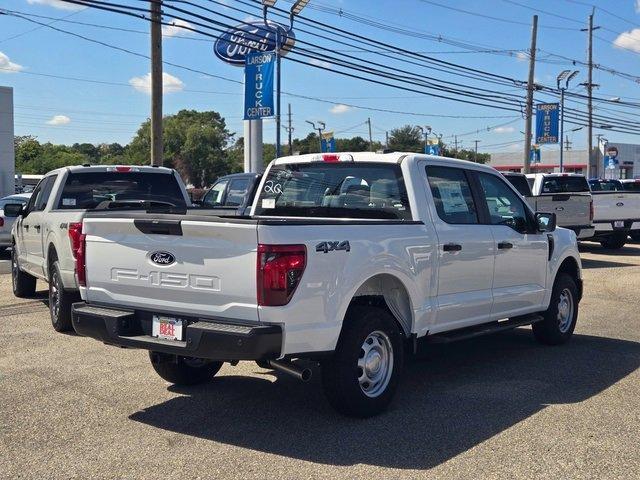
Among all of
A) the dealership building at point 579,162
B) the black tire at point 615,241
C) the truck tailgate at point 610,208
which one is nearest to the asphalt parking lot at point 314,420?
the truck tailgate at point 610,208

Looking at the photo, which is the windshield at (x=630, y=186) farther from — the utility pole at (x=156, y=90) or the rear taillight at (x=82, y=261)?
the rear taillight at (x=82, y=261)

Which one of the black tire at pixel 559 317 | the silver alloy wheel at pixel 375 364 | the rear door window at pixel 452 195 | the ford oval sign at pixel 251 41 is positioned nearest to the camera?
the silver alloy wheel at pixel 375 364

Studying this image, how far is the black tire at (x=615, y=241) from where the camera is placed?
20.6 metres

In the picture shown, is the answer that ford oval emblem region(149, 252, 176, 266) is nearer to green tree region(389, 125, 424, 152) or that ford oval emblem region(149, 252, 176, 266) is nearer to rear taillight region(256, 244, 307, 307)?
rear taillight region(256, 244, 307, 307)

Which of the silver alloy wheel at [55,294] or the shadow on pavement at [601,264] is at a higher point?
the silver alloy wheel at [55,294]

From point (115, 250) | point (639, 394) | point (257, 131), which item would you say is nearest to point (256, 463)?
point (115, 250)

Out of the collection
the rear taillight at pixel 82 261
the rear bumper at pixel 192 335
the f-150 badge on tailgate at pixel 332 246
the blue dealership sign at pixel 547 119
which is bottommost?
the rear bumper at pixel 192 335

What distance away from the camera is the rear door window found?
630 cm

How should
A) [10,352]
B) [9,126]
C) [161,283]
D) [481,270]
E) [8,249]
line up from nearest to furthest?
[161,283], [481,270], [10,352], [8,249], [9,126]

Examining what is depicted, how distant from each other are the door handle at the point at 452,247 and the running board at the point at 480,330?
28.4 inches

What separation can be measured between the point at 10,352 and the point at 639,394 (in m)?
6.04

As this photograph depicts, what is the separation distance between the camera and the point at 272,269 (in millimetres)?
4621

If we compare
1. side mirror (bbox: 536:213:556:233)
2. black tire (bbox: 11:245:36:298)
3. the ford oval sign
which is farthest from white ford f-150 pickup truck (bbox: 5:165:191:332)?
the ford oval sign

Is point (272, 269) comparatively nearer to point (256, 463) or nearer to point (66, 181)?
point (256, 463)
